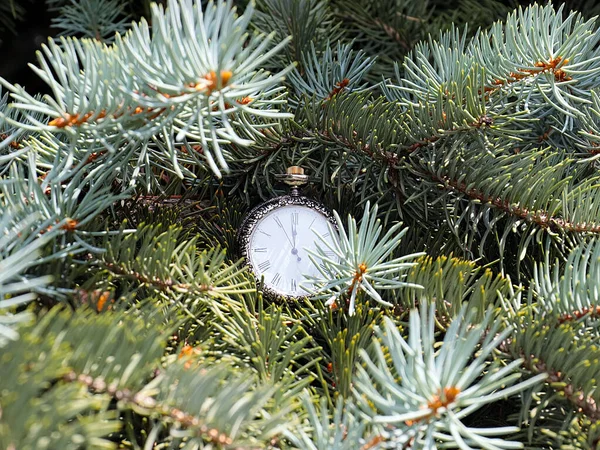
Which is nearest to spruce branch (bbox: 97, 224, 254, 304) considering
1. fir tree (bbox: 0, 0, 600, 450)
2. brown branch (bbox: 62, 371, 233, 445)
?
fir tree (bbox: 0, 0, 600, 450)

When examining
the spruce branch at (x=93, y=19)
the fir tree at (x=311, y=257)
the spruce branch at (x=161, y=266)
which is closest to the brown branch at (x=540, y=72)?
the fir tree at (x=311, y=257)

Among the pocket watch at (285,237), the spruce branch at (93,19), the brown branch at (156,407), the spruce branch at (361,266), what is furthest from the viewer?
the spruce branch at (93,19)

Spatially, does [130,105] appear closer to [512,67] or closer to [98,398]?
[98,398]

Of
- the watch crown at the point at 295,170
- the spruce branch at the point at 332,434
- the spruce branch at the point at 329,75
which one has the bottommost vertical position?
the spruce branch at the point at 332,434

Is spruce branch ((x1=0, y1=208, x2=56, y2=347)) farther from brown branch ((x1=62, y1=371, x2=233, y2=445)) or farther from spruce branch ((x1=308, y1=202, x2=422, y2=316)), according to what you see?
spruce branch ((x1=308, y1=202, x2=422, y2=316))

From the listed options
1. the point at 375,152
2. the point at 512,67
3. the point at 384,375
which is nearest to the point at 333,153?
the point at 375,152

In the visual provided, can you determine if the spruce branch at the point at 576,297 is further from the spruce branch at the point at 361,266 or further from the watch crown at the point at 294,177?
the watch crown at the point at 294,177

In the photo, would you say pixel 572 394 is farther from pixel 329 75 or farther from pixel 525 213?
pixel 329 75
